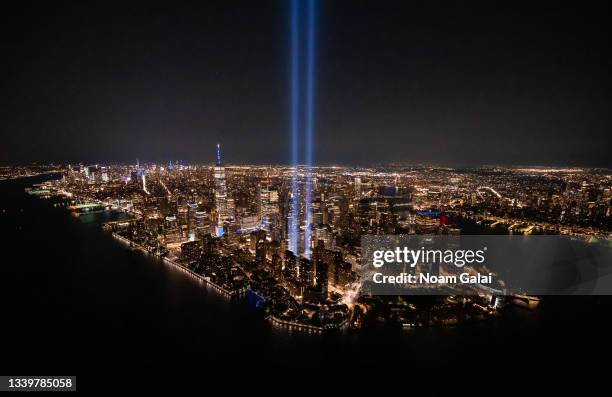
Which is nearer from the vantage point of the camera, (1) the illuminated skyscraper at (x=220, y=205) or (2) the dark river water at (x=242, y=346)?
(2) the dark river water at (x=242, y=346)

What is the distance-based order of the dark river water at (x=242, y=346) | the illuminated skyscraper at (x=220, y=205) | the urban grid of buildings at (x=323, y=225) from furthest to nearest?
the illuminated skyscraper at (x=220, y=205)
the urban grid of buildings at (x=323, y=225)
the dark river water at (x=242, y=346)

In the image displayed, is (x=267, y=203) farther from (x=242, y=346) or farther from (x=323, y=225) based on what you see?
(x=242, y=346)

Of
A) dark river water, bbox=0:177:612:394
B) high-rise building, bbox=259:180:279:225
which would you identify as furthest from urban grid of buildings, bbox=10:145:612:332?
dark river water, bbox=0:177:612:394

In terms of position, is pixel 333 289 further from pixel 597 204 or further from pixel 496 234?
pixel 597 204

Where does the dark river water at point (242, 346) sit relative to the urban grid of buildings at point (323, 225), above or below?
below

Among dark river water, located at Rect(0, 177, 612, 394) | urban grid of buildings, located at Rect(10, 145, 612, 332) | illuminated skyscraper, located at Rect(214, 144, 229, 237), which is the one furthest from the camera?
illuminated skyscraper, located at Rect(214, 144, 229, 237)

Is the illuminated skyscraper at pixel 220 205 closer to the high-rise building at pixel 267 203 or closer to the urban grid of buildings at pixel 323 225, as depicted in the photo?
the urban grid of buildings at pixel 323 225

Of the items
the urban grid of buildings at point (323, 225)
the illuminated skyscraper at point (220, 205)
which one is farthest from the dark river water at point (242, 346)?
the illuminated skyscraper at point (220, 205)

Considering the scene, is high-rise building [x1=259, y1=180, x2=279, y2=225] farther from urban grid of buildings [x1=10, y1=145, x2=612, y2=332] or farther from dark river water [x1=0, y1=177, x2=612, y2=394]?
dark river water [x1=0, y1=177, x2=612, y2=394]
